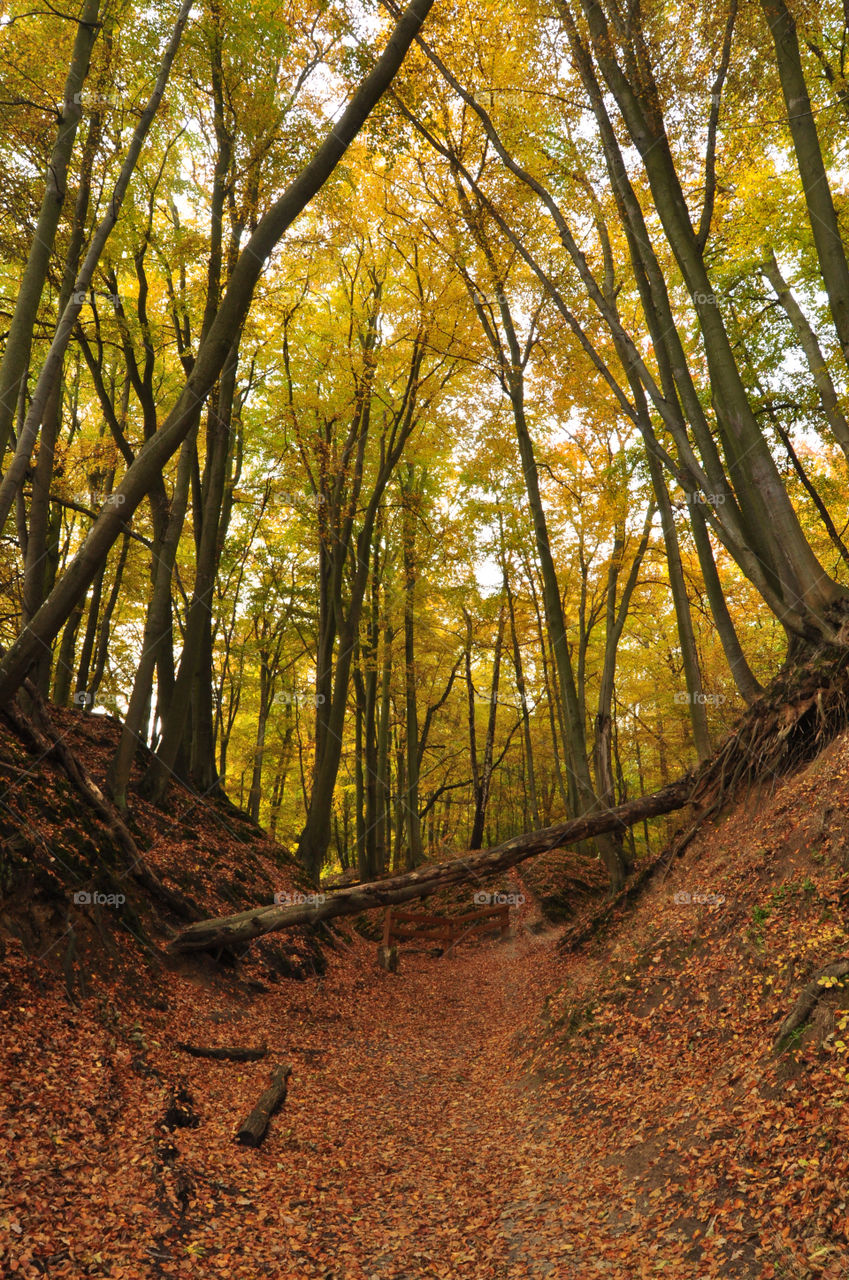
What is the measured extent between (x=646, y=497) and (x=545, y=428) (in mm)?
2688

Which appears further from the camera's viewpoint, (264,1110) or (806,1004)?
(264,1110)

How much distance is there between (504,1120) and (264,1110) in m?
2.02

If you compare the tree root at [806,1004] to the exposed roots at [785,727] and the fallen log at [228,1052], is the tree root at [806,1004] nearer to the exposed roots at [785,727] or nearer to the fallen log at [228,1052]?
the exposed roots at [785,727]

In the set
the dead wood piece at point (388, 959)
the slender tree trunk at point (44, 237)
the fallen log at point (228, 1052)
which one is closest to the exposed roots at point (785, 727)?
the fallen log at point (228, 1052)

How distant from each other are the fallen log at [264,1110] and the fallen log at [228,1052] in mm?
245

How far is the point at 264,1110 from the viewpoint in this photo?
5172mm

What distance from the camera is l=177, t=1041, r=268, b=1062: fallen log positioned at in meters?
5.83

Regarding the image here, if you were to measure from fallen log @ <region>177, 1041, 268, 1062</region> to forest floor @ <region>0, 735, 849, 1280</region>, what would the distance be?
0.35 feet

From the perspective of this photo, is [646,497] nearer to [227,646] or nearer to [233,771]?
[227,646]

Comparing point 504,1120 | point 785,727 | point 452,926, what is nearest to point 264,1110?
point 504,1120

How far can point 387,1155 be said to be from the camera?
16.8 feet

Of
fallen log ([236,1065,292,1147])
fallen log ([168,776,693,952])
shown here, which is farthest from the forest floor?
fallen log ([168,776,693,952])

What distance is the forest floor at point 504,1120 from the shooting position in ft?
10.9

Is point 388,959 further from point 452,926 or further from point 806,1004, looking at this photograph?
point 806,1004
